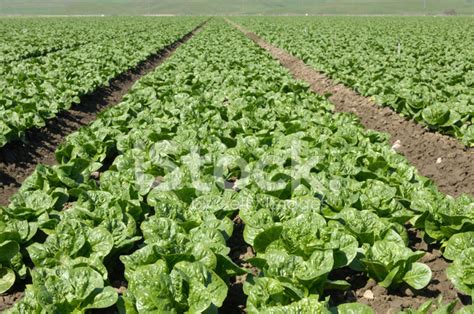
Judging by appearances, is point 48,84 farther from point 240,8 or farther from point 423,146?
point 240,8

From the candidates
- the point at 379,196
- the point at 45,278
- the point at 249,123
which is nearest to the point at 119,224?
the point at 45,278

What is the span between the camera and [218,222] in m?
4.59

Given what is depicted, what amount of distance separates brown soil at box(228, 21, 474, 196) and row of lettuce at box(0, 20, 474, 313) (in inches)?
44.0

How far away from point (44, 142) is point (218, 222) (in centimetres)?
595

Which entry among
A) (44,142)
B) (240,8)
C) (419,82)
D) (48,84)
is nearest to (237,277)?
(44,142)

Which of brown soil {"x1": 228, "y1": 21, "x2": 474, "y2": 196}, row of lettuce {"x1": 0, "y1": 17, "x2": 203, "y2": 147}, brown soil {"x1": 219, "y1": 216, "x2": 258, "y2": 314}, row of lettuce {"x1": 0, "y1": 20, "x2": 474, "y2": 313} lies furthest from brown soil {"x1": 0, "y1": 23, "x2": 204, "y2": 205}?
brown soil {"x1": 228, "y1": 21, "x2": 474, "y2": 196}

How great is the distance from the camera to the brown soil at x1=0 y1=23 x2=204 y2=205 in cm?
770

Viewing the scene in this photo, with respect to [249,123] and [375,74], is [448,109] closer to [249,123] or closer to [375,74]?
[249,123]

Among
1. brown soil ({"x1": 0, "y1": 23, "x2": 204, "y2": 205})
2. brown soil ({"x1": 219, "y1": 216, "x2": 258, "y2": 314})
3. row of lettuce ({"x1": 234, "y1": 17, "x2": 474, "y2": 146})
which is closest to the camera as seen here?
brown soil ({"x1": 219, "y1": 216, "x2": 258, "y2": 314})

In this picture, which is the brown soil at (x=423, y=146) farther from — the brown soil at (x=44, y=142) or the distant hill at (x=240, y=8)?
the distant hill at (x=240, y=8)

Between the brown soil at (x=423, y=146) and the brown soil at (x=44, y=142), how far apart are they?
6.41 metres

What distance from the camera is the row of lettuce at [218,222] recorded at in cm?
370

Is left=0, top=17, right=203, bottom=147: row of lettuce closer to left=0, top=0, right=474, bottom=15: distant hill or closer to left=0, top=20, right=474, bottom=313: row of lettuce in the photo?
left=0, top=20, right=474, bottom=313: row of lettuce


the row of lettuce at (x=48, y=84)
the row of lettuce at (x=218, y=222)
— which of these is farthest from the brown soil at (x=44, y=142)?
the row of lettuce at (x=218, y=222)
